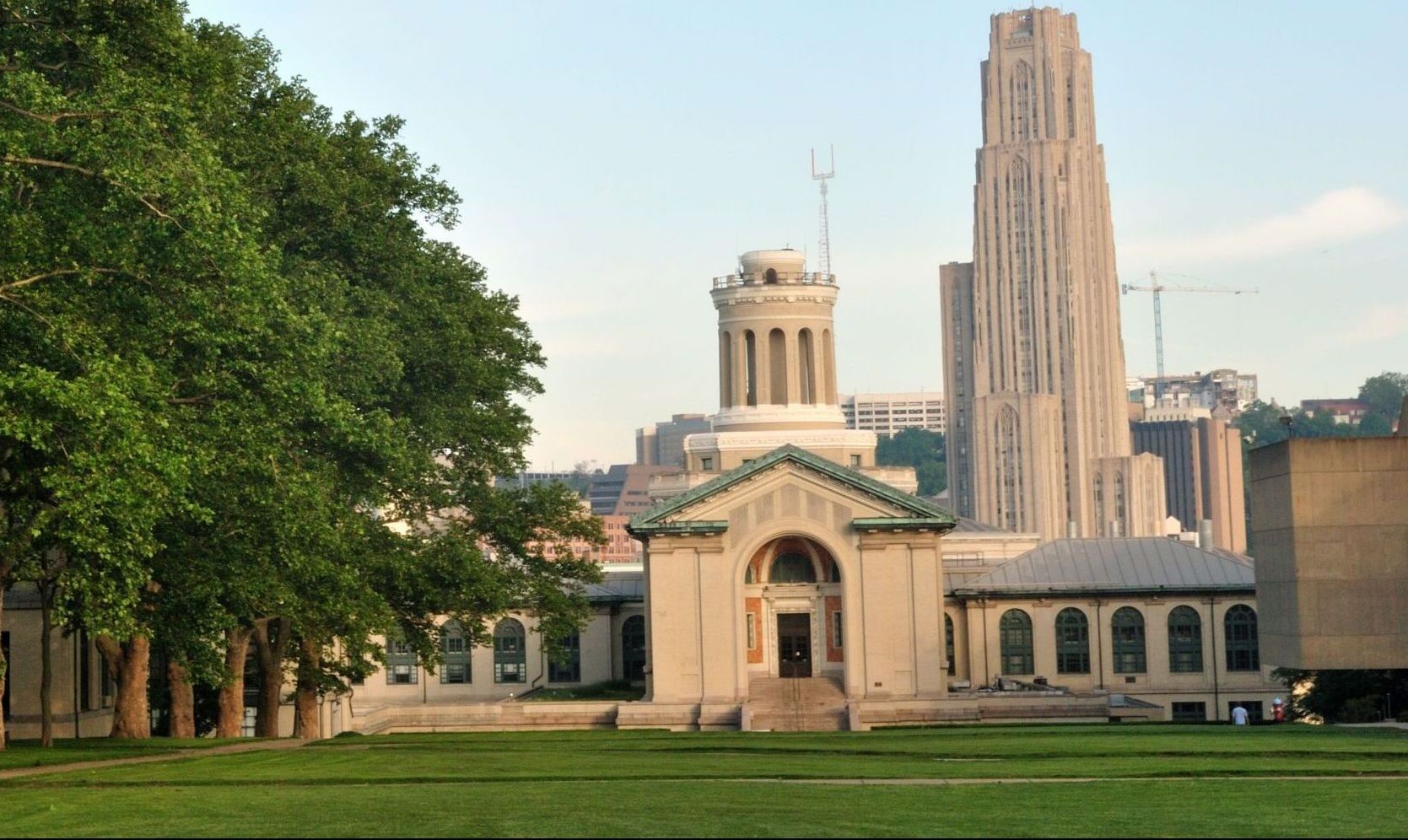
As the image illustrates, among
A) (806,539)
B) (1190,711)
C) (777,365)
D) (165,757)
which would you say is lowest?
(1190,711)

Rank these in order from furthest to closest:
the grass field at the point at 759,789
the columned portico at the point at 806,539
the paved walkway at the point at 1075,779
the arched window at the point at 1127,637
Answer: the arched window at the point at 1127,637 → the columned portico at the point at 806,539 → the paved walkway at the point at 1075,779 → the grass field at the point at 759,789

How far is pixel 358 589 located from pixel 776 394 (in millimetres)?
51265

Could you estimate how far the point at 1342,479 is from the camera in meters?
48.8

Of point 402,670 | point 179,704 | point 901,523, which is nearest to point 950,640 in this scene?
point 901,523

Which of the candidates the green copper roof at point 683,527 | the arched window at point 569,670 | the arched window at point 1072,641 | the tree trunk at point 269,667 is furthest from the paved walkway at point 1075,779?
the arched window at point 569,670

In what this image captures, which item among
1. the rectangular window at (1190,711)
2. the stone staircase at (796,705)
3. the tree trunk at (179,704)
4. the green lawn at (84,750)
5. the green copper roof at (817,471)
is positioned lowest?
the rectangular window at (1190,711)

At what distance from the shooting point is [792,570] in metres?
83.0

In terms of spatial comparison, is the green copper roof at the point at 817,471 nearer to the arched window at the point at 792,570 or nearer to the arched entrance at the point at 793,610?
the arched entrance at the point at 793,610

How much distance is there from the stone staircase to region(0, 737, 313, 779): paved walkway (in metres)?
23.8

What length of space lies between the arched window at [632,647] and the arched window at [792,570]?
9.69 meters

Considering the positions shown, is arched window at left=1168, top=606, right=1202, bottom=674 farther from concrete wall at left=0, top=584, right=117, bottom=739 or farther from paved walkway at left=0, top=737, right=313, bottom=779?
concrete wall at left=0, top=584, right=117, bottom=739

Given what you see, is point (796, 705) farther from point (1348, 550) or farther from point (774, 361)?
point (1348, 550)

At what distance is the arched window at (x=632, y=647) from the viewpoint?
91.1 meters

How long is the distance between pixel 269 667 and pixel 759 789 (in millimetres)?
27372
